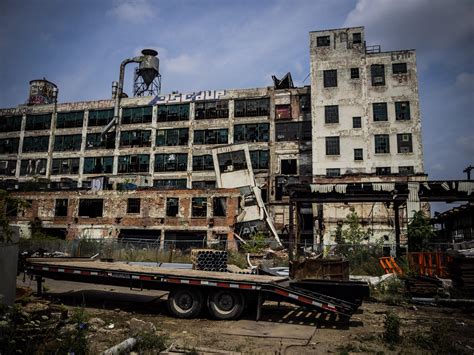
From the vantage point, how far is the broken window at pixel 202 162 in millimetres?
43719

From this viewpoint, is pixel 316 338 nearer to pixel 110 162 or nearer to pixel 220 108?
Answer: pixel 220 108

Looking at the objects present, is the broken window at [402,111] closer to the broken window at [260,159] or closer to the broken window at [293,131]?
the broken window at [293,131]

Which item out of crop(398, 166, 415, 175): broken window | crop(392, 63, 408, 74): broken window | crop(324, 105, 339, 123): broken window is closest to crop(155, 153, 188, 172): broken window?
crop(324, 105, 339, 123): broken window

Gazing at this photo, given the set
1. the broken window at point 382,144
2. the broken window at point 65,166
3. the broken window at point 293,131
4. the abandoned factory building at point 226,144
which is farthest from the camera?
the broken window at point 65,166

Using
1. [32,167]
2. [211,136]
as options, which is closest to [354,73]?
[211,136]

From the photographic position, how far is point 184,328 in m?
9.77

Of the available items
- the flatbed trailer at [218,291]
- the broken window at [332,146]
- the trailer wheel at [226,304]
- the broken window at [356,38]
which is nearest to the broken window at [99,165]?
the broken window at [332,146]

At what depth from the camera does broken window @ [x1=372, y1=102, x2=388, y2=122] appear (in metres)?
39.3

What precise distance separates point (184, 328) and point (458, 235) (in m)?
32.8

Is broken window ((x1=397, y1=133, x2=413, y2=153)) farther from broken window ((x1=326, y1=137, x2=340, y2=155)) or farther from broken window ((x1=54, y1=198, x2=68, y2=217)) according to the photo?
broken window ((x1=54, y1=198, x2=68, y2=217))

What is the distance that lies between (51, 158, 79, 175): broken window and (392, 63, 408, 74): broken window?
38754mm

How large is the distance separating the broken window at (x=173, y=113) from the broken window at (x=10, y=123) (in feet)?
69.4

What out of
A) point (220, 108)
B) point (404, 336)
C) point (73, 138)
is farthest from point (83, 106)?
point (404, 336)

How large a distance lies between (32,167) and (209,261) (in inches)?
1737
